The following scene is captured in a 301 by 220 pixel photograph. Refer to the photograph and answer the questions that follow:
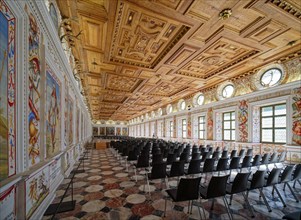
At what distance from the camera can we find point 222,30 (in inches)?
171

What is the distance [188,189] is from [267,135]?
7484 millimetres

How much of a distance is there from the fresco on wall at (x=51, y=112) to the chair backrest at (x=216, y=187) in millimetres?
3175

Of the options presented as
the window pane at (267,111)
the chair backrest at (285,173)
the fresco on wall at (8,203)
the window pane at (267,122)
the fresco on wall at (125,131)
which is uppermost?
the window pane at (267,111)

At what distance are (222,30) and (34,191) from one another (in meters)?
5.99

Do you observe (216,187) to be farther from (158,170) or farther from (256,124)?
(256,124)

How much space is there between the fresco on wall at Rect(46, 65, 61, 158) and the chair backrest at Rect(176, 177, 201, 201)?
2653mm

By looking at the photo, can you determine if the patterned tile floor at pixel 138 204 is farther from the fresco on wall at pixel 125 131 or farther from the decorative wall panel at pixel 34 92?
the fresco on wall at pixel 125 131

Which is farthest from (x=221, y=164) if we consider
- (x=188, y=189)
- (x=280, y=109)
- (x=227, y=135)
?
(x=227, y=135)

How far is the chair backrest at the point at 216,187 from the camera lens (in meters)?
2.40

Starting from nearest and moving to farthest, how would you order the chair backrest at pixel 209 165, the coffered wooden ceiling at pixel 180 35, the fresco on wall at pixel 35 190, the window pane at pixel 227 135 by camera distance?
the fresco on wall at pixel 35 190 → the coffered wooden ceiling at pixel 180 35 → the chair backrest at pixel 209 165 → the window pane at pixel 227 135

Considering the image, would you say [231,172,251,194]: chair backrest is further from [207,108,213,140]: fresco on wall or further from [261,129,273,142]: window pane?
[207,108,213,140]: fresco on wall

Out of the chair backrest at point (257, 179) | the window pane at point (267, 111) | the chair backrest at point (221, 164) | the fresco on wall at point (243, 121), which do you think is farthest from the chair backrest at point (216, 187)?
the window pane at point (267, 111)

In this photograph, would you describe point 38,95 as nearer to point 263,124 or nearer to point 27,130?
point 27,130

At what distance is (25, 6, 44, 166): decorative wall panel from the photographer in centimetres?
210
